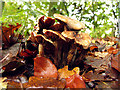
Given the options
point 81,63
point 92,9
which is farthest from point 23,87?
point 92,9

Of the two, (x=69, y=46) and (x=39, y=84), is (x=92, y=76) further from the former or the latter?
(x=39, y=84)

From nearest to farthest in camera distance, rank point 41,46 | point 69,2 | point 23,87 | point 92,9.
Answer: point 23,87 < point 41,46 < point 69,2 < point 92,9

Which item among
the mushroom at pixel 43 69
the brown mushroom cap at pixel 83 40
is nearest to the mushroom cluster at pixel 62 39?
the brown mushroom cap at pixel 83 40

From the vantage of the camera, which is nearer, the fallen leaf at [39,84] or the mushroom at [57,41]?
the fallen leaf at [39,84]

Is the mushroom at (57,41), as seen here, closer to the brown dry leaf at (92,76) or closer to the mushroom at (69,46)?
the mushroom at (69,46)

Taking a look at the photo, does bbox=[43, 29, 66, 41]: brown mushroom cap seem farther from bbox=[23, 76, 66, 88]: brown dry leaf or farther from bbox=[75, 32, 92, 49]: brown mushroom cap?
bbox=[23, 76, 66, 88]: brown dry leaf

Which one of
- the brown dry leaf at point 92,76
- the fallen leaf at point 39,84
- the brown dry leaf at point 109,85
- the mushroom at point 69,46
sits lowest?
the brown dry leaf at point 109,85

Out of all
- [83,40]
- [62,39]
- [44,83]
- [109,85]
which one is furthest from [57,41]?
[109,85]

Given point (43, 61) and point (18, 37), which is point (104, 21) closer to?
point (18, 37)
